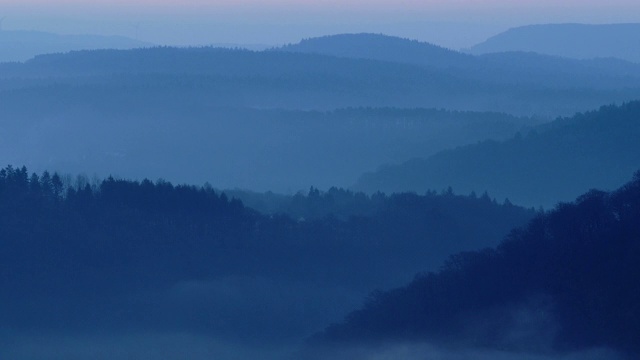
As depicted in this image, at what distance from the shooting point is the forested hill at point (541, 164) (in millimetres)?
97625

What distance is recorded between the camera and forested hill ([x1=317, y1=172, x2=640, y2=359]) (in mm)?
29594

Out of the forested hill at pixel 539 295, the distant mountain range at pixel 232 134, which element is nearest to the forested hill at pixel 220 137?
the distant mountain range at pixel 232 134

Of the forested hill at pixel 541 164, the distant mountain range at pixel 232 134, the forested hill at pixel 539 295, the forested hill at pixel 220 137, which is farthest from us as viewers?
the distant mountain range at pixel 232 134

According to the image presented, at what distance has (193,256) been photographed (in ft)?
168

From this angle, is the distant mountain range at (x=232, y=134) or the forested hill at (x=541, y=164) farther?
the distant mountain range at (x=232, y=134)

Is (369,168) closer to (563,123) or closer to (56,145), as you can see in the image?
(563,123)

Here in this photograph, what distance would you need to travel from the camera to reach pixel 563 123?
116 metres

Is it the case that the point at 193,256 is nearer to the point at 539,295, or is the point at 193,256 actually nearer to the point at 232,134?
the point at 539,295

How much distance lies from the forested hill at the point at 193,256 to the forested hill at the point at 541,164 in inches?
1450

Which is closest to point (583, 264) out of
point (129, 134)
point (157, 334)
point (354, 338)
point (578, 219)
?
point (578, 219)

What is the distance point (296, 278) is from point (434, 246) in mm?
7923

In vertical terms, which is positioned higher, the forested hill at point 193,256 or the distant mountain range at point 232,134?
the distant mountain range at point 232,134

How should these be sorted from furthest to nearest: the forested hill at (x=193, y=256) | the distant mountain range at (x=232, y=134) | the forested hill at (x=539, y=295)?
the distant mountain range at (x=232, y=134)
the forested hill at (x=193, y=256)
the forested hill at (x=539, y=295)

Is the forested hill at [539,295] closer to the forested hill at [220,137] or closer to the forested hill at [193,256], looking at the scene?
the forested hill at [193,256]
